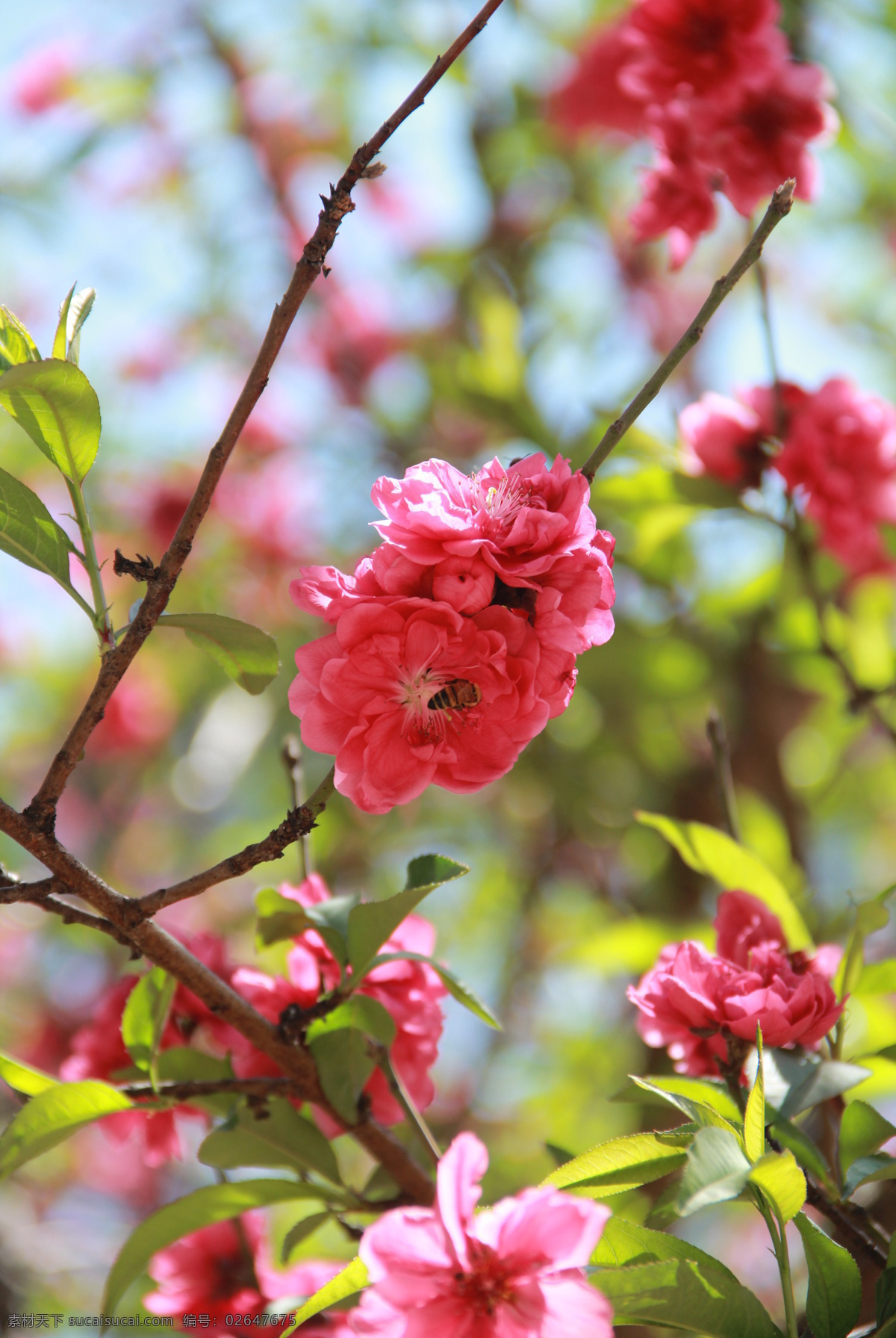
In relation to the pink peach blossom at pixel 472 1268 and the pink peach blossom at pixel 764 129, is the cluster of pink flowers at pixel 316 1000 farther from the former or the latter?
the pink peach blossom at pixel 764 129

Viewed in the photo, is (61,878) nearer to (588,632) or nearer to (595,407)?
(588,632)

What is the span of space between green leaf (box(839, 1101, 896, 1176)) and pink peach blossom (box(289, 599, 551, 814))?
36 cm

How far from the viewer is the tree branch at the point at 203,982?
2.14 ft

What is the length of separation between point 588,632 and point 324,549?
7.65ft

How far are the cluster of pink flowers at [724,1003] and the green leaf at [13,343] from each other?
0.66 m

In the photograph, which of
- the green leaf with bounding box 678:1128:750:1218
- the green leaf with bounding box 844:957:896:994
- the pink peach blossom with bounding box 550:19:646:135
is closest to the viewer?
the green leaf with bounding box 678:1128:750:1218

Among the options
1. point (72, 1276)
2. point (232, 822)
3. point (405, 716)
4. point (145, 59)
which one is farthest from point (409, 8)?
point (72, 1276)

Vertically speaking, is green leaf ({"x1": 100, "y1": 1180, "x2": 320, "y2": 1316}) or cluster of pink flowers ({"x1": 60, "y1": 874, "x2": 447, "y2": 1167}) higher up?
cluster of pink flowers ({"x1": 60, "y1": 874, "x2": 447, "y2": 1167})

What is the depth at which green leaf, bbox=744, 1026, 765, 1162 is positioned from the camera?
0.59m

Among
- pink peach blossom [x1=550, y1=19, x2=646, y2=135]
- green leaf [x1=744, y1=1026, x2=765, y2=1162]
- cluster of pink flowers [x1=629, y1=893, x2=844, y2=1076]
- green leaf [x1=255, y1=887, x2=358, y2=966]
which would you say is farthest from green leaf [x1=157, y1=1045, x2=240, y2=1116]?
pink peach blossom [x1=550, y1=19, x2=646, y2=135]

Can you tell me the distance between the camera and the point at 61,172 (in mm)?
2695

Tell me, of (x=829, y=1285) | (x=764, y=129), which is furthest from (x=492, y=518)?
(x=764, y=129)

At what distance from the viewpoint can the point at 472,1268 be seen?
566 millimetres

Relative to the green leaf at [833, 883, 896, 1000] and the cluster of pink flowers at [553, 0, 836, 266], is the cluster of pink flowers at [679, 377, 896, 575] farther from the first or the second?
the green leaf at [833, 883, 896, 1000]
